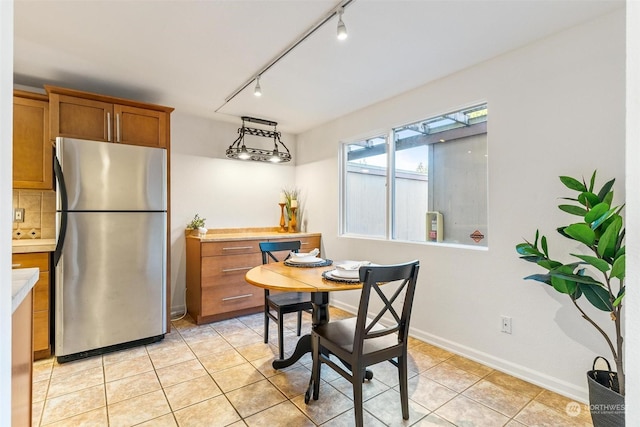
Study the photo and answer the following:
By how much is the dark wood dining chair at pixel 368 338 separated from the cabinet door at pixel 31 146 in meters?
2.67

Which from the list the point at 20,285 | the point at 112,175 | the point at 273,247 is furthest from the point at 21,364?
the point at 273,247

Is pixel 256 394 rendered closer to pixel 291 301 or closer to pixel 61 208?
pixel 291 301

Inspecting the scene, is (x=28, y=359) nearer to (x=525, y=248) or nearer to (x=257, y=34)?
(x=257, y=34)

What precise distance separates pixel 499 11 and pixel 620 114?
0.93 metres

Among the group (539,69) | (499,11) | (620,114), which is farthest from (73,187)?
(620,114)

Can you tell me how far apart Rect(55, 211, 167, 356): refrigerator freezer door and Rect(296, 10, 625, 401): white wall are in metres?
2.42

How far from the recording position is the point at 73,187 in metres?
2.49

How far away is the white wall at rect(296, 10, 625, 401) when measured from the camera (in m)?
1.91

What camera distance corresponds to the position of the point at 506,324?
7.61ft

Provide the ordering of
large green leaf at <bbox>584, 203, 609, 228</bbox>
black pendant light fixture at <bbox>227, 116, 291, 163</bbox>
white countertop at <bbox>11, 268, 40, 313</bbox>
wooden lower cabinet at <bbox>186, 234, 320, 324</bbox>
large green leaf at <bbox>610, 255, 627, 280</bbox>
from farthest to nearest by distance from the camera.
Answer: black pendant light fixture at <bbox>227, 116, 291, 163</bbox> < wooden lower cabinet at <bbox>186, 234, 320, 324</bbox> < large green leaf at <bbox>584, 203, 609, 228</bbox> < large green leaf at <bbox>610, 255, 627, 280</bbox> < white countertop at <bbox>11, 268, 40, 313</bbox>

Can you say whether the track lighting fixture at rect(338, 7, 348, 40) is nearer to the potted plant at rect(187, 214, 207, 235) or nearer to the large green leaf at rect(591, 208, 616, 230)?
the large green leaf at rect(591, 208, 616, 230)

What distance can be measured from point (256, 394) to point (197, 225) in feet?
7.26

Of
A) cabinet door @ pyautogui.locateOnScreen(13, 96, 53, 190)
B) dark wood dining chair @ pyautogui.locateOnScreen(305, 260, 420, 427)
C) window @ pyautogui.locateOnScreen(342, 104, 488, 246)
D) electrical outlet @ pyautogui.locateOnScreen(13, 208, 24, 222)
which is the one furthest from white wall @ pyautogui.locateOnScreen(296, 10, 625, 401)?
electrical outlet @ pyautogui.locateOnScreen(13, 208, 24, 222)

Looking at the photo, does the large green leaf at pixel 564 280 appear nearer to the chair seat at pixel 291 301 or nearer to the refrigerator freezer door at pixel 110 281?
the chair seat at pixel 291 301
